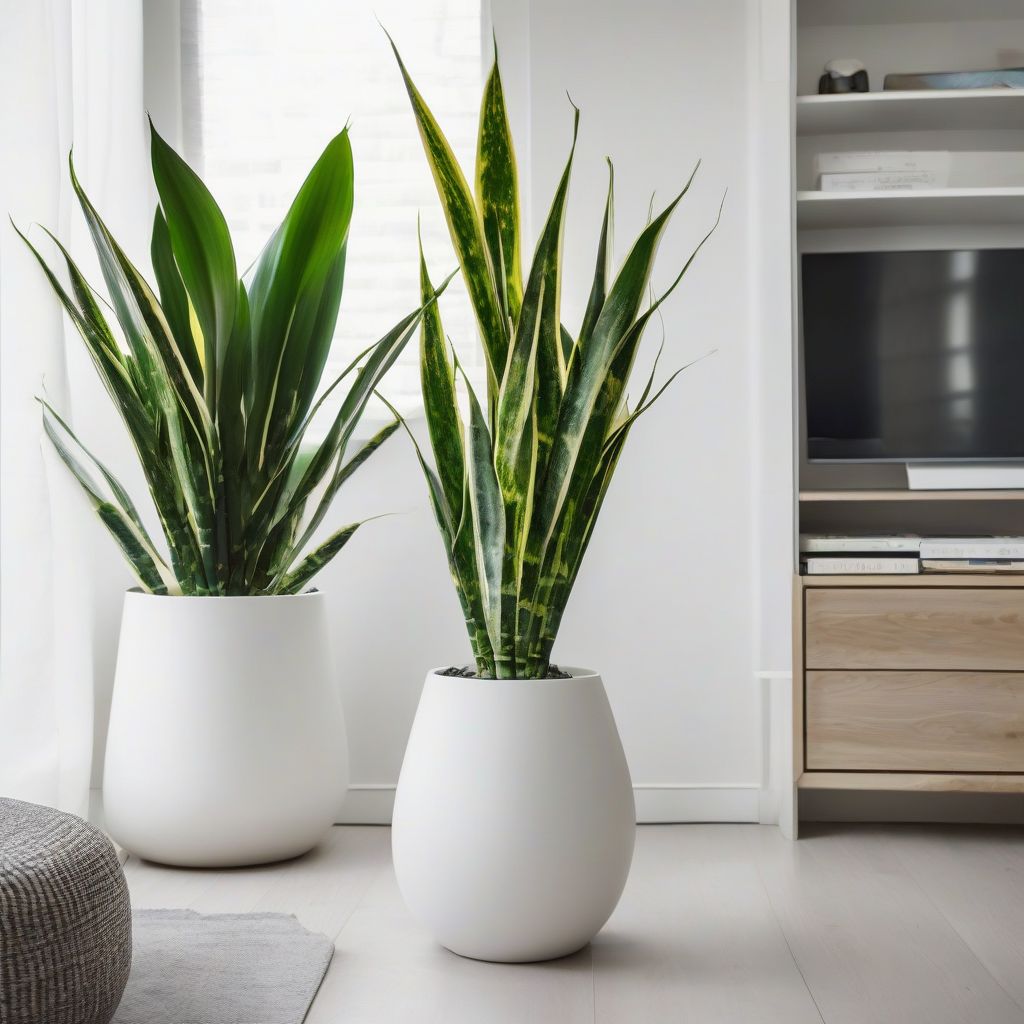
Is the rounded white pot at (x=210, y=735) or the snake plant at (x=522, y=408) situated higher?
the snake plant at (x=522, y=408)

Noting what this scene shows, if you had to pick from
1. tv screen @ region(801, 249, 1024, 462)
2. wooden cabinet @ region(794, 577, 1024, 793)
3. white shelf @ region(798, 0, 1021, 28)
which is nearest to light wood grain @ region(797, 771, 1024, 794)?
wooden cabinet @ region(794, 577, 1024, 793)

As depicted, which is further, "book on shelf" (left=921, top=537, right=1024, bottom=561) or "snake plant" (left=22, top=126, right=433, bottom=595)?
"book on shelf" (left=921, top=537, right=1024, bottom=561)

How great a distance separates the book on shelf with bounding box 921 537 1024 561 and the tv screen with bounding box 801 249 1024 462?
0.66ft

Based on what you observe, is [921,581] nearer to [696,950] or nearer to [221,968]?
[696,950]

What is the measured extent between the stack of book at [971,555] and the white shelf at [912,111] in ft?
2.97

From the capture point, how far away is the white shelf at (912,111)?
2.24 meters

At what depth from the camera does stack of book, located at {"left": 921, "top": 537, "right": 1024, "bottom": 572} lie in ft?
7.26

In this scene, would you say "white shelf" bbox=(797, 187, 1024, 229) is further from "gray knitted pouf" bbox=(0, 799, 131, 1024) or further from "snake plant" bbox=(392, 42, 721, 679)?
"gray knitted pouf" bbox=(0, 799, 131, 1024)

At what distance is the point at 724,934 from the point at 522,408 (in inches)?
33.9

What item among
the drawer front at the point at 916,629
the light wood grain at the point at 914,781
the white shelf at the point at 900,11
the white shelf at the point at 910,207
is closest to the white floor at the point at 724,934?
the light wood grain at the point at 914,781

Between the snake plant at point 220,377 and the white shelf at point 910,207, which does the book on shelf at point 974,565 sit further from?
the snake plant at point 220,377

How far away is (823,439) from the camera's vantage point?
2.39m

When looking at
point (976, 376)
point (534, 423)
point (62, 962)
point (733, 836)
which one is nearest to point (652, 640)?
point (733, 836)

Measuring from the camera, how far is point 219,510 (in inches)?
77.9
